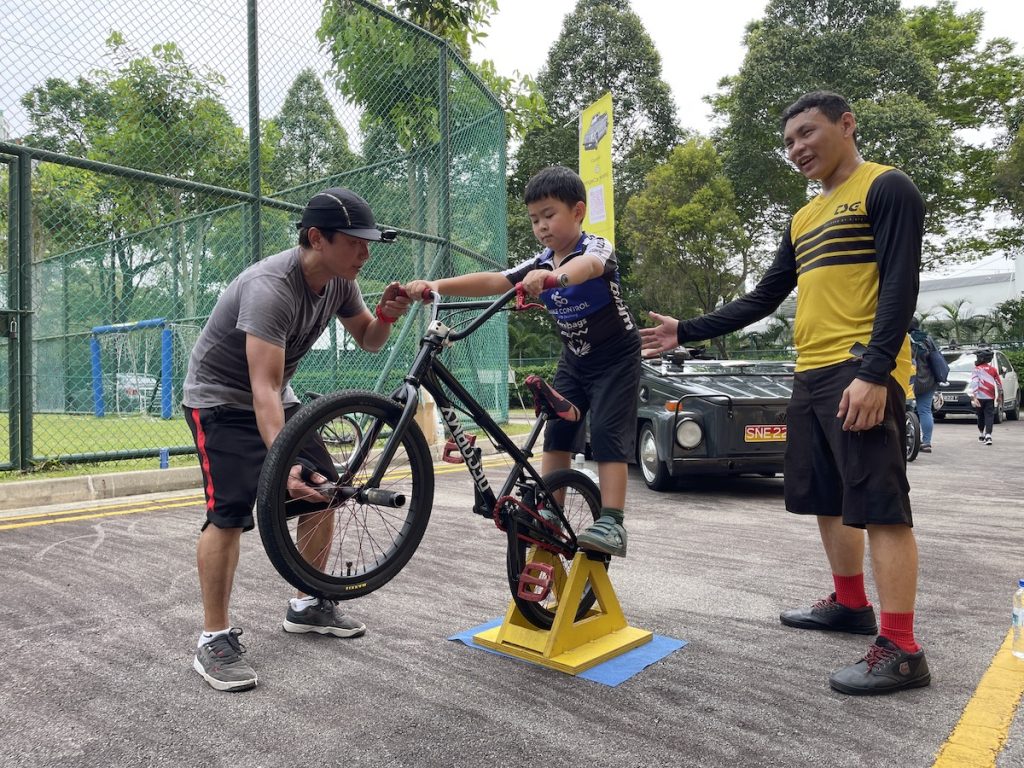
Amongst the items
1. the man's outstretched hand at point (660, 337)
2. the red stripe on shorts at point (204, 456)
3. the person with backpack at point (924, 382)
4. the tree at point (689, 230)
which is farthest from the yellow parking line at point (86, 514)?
the tree at point (689, 230)

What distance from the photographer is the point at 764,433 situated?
6777mm

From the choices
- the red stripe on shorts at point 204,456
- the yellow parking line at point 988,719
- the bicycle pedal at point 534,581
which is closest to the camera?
the yellow parking line at point 988,719

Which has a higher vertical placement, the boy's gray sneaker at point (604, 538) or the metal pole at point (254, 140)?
the metal pole at point (254, 140)

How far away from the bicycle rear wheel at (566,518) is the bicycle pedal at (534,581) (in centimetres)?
2

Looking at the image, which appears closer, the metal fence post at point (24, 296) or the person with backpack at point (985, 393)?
the metal fence post at point (24, 296)

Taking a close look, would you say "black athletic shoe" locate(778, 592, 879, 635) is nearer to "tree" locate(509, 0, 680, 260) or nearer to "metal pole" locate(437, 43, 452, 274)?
"metal pole" locate(437, 43, 452, 274)

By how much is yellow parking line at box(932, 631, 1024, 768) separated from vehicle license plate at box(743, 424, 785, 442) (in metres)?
3.83

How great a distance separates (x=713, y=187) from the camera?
26.8 metres

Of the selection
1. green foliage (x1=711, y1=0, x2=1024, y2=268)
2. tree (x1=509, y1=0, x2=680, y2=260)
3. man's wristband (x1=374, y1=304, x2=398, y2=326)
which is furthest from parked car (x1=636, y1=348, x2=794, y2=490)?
tree (x1=509, y1=0, x2=680, y2=260)

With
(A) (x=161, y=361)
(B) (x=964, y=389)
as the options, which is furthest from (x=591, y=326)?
(B) (x=964, y=389)

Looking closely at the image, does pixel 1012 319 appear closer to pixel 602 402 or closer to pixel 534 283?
pixel 602 402

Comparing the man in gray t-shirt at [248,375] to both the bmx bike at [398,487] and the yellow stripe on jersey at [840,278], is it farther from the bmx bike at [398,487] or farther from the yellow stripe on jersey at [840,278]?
the yellow stripe on jersey at [840,278]

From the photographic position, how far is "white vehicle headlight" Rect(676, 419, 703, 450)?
6.80 metres

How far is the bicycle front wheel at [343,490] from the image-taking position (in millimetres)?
2330
